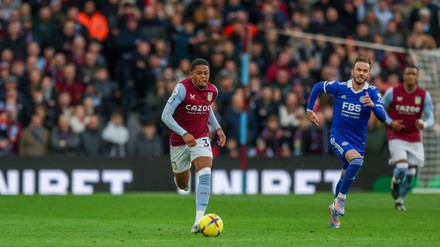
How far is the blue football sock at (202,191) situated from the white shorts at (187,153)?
0.31 m

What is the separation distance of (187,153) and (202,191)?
0.95 meters

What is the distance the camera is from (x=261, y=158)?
26172mm

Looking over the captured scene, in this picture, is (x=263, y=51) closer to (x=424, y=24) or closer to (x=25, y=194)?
(x=424, y=24)

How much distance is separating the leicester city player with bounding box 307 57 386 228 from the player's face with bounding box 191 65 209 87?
1887 mm

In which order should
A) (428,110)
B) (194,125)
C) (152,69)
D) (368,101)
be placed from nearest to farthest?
(194,125)
(368,101)
(428,110)
(152,69)

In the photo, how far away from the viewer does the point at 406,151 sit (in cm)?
2098

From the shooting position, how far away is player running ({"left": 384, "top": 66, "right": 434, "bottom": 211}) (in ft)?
68.1

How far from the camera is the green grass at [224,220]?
14172mm

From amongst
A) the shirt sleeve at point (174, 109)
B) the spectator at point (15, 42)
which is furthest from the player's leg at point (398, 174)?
the spectator at point (15, 42)

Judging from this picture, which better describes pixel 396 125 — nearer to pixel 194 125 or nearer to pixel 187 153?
pixel 187 153

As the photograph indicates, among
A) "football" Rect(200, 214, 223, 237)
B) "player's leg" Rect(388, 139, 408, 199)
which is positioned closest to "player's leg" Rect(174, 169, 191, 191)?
"football" Rect(200, 214, 223, 237)

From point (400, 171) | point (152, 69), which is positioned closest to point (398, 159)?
point (400, 171)

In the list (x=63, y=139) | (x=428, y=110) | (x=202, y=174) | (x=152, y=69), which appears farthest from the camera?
(x=152, y=69)

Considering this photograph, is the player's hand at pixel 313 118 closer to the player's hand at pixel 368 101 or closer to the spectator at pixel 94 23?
the player's hand at pixel 368 101
